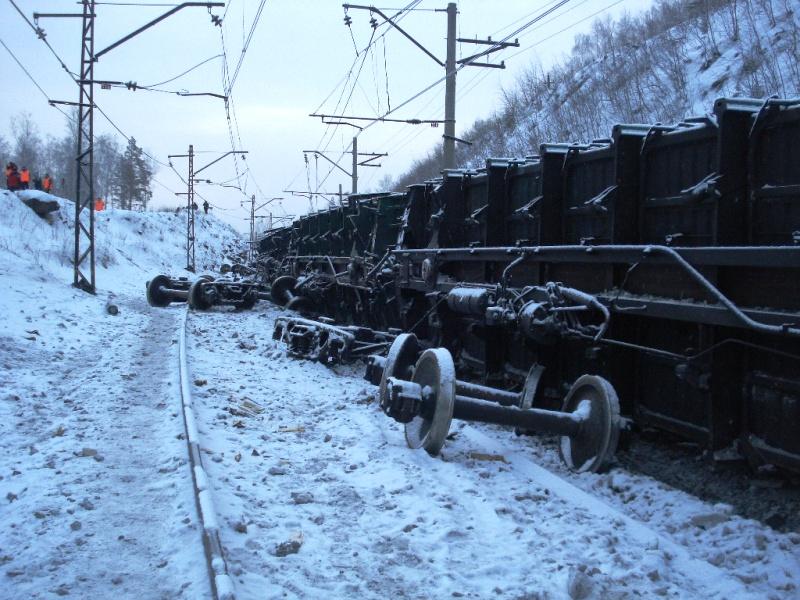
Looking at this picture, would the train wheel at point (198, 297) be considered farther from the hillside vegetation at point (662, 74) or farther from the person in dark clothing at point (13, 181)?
the person in dark clothing at point (13, 181)

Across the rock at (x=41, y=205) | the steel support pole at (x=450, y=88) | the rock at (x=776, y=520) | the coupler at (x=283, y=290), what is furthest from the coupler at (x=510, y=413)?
the rock at (x=41, y=205)

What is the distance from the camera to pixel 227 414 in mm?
7273

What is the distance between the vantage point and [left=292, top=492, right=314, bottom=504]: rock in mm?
4723

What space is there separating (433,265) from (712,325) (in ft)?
15.0

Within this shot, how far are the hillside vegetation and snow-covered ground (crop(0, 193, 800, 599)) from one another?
45.8 ft

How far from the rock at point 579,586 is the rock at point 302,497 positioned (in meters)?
1.90

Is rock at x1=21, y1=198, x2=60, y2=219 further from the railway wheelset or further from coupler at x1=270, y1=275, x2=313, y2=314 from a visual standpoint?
coupler at x1=270, y1=275, x2=313, y2=314

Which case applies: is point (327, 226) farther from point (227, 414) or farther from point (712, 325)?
point (712, 325)

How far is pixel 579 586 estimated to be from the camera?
11.3 feet

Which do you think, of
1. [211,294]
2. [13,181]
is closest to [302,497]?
[211,294]

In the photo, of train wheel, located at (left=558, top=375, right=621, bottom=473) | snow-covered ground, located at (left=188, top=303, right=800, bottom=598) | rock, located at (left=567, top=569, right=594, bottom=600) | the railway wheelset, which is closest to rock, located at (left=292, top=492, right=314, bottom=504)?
snow-covered ground, located at (left=188, top=303, right=800, bottom=598)

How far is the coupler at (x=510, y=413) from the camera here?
5.00 m

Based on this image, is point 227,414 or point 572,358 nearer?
point 572,358

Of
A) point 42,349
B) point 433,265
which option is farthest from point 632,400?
point 42,349
